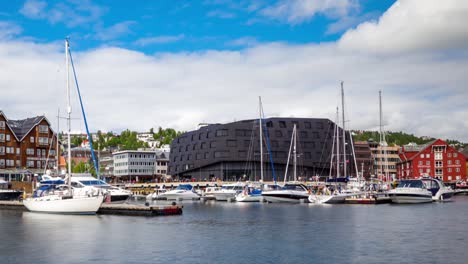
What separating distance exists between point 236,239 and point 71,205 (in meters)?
27.9

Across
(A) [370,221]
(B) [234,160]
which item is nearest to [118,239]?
(A) [370,221]

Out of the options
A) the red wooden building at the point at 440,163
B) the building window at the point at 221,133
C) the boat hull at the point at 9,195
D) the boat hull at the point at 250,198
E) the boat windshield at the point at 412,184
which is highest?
the building window at the point at 221,133

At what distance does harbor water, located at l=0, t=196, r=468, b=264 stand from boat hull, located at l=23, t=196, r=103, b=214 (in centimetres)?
103

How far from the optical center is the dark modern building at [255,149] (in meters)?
176

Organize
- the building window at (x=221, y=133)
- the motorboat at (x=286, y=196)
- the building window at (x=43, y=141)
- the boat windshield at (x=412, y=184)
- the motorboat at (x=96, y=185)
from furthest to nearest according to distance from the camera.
→ the building window at (x=221, y=133) → the building window at (x=43, y=141) → the motorboat at (x=286, y=196) → the boat windshield at (x=412, y=184) → the motorboat at (x=96, y=185)

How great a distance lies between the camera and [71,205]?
66438 millimetres

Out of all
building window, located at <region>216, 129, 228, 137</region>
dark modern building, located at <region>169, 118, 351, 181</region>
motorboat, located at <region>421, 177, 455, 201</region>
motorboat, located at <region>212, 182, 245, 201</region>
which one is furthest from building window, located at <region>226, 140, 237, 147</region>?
motorboat, located at <region>421, 177, 455, 201</region>

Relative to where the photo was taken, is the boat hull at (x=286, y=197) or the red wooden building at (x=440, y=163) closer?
the boat hull at (x=286, y=197)

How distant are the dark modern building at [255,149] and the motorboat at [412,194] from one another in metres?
75.1

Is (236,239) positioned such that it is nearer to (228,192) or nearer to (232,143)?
(228,192)

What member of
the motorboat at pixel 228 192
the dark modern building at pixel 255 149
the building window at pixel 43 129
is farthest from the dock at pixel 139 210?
the dark modern building at pixel 255 149

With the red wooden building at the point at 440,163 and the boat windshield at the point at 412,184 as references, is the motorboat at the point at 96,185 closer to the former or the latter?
the boat windshield at the point at 412,184

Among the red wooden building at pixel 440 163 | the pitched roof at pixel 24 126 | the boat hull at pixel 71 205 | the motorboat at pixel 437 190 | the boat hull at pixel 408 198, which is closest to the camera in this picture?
the boat hull at pixel 71 205

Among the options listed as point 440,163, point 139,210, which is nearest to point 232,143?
point 440,163
